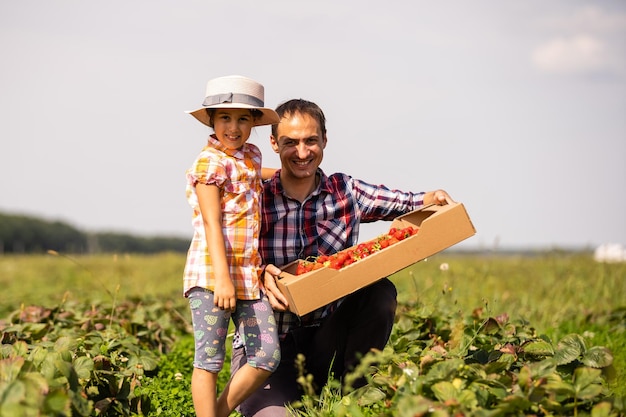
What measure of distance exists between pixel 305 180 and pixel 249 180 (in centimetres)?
49

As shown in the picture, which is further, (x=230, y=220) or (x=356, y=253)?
(x=356, y=253)

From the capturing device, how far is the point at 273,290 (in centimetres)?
372

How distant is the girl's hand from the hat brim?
87 cm

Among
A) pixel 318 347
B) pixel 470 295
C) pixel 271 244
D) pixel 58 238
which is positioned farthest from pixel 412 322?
pixel 58 238

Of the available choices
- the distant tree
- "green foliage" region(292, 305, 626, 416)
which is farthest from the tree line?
"green foliage" region(292, 305, 626, 416)

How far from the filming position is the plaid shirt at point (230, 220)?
11.7 ft

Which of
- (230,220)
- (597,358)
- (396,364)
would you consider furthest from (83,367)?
(597,358)

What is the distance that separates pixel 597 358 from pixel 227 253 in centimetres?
181

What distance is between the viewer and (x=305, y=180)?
13.5 feet

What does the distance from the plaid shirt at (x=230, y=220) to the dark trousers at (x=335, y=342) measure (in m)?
0.68

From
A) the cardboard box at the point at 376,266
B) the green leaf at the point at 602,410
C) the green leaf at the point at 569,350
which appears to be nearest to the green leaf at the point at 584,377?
the green leaf at the point at 602,410

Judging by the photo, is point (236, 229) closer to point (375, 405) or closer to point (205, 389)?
point (205, 389)

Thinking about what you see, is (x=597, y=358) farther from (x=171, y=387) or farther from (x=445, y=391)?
(x=171, y=387)

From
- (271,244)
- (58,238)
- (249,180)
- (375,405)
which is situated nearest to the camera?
(375,405)
